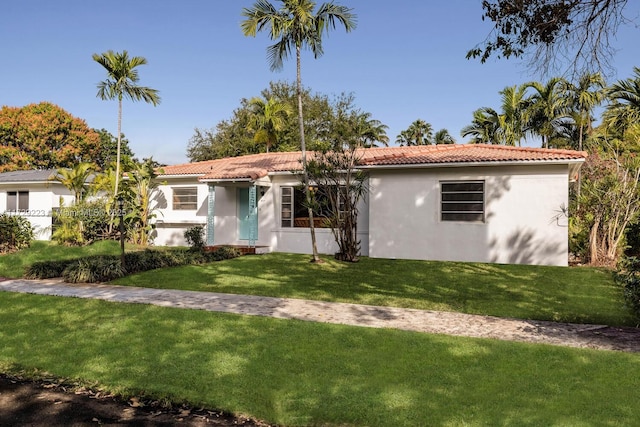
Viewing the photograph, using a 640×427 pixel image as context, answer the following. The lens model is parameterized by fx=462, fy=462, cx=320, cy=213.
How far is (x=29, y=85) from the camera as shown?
2812 cm

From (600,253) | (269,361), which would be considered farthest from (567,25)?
(600,253)

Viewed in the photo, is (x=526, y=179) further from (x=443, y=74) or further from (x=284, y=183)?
(x=284, y=183)

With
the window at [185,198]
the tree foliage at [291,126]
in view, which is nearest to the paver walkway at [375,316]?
the window at [185,198]

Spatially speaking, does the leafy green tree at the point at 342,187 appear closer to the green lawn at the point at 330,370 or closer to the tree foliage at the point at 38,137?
the green lawn at the point at 330,370

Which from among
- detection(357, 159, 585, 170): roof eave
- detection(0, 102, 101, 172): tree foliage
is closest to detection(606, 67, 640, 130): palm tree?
detection(357, 159, 585, 170): roof eave

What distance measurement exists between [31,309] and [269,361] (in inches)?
223

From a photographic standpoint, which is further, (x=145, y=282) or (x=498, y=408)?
(x=145, y=282)

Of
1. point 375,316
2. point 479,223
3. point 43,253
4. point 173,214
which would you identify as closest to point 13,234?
point 43,253

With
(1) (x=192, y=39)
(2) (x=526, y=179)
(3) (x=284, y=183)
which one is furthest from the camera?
(1) (x=192, y=39)

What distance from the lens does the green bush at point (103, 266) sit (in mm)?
12086

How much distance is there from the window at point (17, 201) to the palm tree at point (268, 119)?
42.7 ft

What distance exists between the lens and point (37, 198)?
→ 23.7 metres

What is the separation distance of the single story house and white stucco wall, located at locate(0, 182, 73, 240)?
921 cm

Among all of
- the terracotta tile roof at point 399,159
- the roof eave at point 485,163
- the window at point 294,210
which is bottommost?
the window at point 294,210
